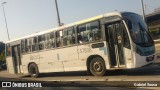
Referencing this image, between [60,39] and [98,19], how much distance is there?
332cm

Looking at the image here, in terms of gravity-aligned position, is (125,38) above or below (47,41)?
below

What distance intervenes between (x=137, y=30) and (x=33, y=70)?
897 cm

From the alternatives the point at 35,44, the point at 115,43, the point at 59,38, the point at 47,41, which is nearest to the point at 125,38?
the point at 115,43

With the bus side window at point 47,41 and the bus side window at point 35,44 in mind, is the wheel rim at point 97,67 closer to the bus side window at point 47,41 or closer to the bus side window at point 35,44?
the bus side window at point 47,41

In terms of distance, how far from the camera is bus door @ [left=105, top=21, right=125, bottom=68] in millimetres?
14987

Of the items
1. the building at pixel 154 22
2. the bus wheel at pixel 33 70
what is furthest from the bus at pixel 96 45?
the building at pixel 154 22

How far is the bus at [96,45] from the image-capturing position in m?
14.7

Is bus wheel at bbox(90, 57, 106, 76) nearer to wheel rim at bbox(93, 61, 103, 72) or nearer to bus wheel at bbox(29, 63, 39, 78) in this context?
wheel rim at bbox(93, 61, 103, 72)

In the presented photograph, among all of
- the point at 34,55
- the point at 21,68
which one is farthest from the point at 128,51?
the point at 21,68

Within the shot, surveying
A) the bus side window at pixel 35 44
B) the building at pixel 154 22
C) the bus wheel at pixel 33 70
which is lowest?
the bus wheel at pixel 33 70

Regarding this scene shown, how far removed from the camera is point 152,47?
15406 millimetres

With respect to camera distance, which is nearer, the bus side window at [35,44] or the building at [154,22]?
the bus side window at [35,44]

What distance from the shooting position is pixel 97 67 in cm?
1622

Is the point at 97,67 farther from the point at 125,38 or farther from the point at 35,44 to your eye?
the point at 35,44
